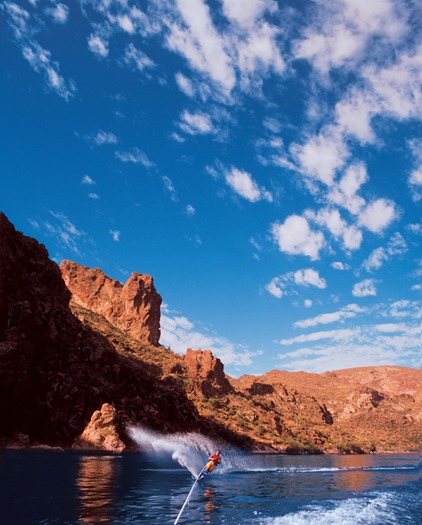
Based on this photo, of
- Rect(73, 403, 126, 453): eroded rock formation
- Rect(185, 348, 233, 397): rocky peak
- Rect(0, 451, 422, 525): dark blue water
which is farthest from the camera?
Rect(185, 348, 233, 397): rocky peak

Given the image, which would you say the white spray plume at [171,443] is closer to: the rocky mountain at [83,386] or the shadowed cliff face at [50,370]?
the rocky mountain at [83,386]

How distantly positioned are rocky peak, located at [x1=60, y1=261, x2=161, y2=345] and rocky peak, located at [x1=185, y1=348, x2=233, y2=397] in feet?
65.9

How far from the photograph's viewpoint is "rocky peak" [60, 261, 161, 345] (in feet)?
525

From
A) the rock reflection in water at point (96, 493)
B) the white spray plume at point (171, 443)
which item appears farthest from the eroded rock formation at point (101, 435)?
the rock reflection in water at point (96, 493)

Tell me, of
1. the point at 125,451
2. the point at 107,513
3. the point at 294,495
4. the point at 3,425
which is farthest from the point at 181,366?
the point at 107,513

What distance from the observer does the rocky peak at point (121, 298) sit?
525 feet

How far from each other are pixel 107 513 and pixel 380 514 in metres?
14.4

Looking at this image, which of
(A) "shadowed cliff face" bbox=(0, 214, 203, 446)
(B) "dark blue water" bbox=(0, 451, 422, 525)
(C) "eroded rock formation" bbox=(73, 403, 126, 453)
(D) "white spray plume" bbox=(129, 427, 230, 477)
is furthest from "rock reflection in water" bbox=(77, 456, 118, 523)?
(D) "white spray plume" bbox=(129, 427, 230, 477)

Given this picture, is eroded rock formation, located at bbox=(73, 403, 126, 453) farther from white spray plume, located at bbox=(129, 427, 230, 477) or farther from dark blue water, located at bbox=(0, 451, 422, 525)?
dark blue water, located at bbox=(0, 451, 422, 525)

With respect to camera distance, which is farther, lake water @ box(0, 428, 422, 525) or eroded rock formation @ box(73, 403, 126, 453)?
eroded rock formation @ box(73, 403, 126, 453)

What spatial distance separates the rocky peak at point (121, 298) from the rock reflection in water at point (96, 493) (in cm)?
11806

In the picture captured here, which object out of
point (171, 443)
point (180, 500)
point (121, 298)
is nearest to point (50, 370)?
point (171, 443)

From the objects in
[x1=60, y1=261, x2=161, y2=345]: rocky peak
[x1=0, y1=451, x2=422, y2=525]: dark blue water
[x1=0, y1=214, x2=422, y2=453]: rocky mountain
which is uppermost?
[x1=60, y1=261, x2=161, y2=345]: rocky peak

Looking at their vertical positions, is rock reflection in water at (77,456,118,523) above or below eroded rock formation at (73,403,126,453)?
below
